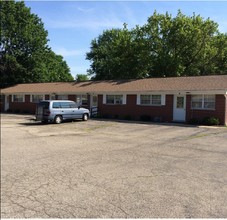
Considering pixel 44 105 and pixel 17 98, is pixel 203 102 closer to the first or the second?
pixel 44 105

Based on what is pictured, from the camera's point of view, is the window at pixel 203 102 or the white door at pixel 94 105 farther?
the white door at pixel 94 105

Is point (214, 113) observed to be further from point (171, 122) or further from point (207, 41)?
point (207, 41)

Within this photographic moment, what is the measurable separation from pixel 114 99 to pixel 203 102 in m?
8.16

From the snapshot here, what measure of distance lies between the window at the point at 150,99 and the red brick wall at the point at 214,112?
8.33 feet

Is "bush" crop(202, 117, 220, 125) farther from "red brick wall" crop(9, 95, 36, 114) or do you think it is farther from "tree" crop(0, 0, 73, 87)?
"tree" crop(0, 0, 73, 87)

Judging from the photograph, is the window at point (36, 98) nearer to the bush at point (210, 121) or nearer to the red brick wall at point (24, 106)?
the red brick wall at point (24, 106)

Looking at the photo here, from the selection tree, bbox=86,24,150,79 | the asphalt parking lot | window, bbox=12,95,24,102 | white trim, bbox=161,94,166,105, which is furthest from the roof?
the asphalt parking lot

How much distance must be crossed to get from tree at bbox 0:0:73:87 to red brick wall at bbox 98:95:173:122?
2182 centimetres

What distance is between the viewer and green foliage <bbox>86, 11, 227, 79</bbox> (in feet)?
130

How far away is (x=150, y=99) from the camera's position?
2533 centimetres

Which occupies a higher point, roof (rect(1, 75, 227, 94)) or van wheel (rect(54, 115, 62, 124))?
Answer: roof (rect(1, 75, 227, 94))

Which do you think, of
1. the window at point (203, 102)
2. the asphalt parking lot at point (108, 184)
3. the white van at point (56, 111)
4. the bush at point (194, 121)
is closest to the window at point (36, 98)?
the white van at point (56, 111)

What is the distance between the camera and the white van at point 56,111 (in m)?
21.0

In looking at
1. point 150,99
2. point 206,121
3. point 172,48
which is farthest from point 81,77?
point 206,121
